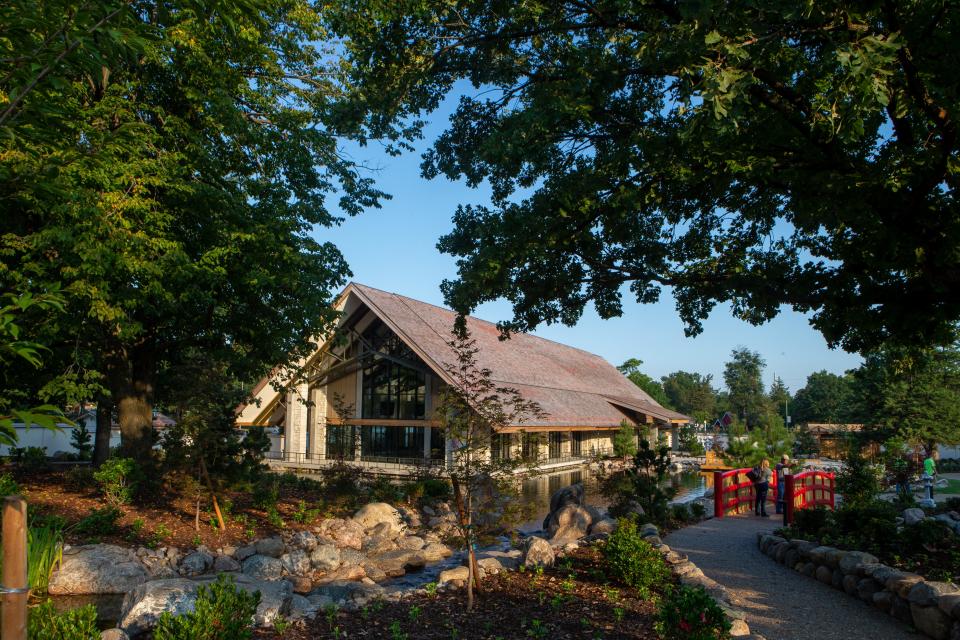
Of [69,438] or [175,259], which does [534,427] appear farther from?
[69,438]

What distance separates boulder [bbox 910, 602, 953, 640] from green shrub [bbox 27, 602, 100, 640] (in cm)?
816

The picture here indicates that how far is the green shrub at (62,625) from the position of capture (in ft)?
15.8

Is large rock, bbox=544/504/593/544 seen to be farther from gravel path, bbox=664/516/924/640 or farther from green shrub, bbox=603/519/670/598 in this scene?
green shrub, bbox=603/519/670/598

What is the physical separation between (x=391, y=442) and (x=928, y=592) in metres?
28.2

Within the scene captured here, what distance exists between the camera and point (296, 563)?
12547 mm

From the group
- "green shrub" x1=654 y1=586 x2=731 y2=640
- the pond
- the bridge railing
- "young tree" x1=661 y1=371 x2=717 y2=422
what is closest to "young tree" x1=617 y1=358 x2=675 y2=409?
"young tree" x1=661 y1=371 x2=717 y2=422

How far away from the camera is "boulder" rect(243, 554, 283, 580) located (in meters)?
11.8

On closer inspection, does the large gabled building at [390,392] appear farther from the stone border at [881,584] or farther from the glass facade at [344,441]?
the stone border at [881,584]

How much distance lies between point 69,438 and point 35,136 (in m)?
44.4

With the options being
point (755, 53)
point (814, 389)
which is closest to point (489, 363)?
point (755, 53)

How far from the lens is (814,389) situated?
92.9 m

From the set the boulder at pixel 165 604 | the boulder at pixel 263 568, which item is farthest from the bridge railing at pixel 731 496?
the boulder at pixel 165 604

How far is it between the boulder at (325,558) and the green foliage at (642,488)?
6125 millimetres

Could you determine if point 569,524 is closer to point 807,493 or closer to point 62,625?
point 807,493
